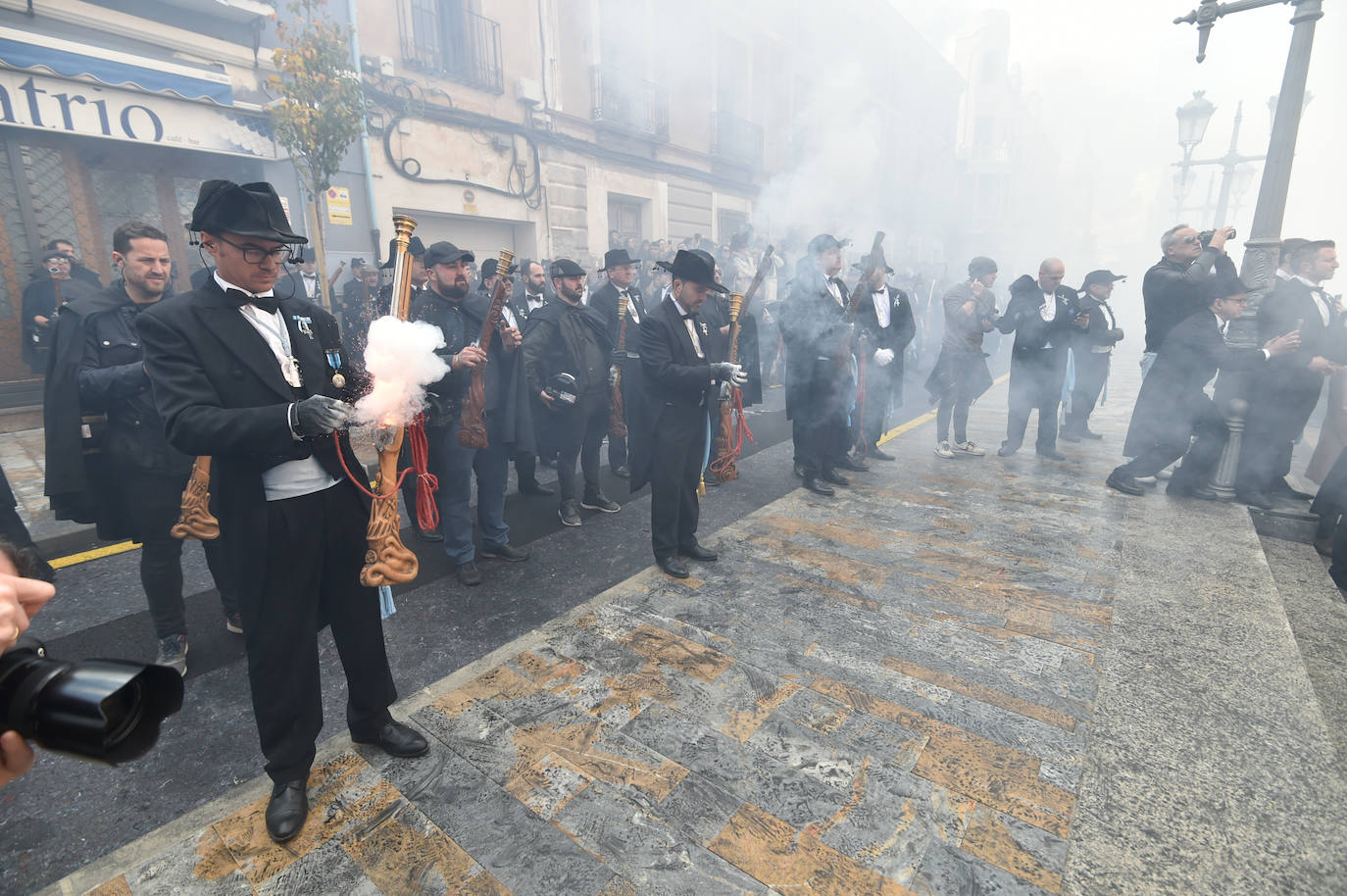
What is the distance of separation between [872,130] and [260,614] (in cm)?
1669

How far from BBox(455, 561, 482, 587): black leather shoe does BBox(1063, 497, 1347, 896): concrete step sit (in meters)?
3.15

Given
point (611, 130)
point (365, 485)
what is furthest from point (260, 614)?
point (611, 130)

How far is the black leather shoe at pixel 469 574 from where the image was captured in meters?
3.96

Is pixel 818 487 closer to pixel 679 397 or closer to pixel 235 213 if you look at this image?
pixel 679 397

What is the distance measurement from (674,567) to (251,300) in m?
2.66

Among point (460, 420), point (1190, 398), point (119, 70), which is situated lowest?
point (1190, 398)

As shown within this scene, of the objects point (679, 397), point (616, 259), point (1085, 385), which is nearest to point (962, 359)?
point (1085, 385)

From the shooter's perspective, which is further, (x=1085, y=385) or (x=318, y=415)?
(x=1085, y=385)

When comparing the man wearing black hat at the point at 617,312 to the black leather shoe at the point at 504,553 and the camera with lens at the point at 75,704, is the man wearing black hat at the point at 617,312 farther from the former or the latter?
the camera with lens at the point at 75,704

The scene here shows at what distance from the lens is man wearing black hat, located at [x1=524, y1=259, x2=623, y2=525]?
4898 millimetres

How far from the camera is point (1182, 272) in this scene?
548 centimetres

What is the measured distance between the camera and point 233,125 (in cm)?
888

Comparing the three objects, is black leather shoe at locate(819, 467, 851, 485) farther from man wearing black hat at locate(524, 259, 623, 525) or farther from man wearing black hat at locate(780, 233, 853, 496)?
man wearing black hat at locate(524, 259, 623, 525)

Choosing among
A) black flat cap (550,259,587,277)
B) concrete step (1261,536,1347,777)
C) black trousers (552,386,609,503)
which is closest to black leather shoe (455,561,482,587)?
black trousers (552,386,609,503)
